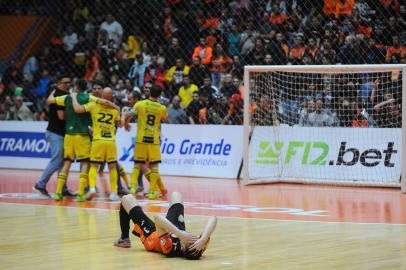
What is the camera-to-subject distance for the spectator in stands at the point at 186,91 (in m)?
21.7

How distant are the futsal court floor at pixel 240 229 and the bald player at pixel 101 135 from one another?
0.57m

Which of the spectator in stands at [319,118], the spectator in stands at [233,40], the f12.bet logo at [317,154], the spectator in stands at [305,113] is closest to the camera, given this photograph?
the f12.bet logo at [317,154]

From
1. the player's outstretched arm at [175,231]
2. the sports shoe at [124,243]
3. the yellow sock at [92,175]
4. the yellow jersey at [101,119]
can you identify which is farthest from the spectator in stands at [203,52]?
the player's outstretched arm at [175,231]

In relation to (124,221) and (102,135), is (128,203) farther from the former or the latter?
(102,135)

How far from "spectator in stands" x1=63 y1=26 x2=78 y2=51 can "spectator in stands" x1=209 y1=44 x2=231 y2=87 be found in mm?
6402

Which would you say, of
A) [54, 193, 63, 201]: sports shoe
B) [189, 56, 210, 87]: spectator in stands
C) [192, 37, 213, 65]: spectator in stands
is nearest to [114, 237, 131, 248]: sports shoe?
[54, 193, 63, 201]: sports shoe

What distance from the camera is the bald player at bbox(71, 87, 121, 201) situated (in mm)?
14305

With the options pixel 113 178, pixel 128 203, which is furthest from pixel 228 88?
pixel 128 203

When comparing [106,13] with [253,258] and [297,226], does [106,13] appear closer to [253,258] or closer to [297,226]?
[297,226]

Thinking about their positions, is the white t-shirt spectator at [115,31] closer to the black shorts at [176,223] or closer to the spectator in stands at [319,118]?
the spectator in stands at [319,118]

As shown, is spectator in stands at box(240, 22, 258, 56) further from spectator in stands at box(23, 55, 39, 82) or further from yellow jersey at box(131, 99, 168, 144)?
spectator in stands at box(23, 55, 39, 82)

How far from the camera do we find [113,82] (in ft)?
78.0

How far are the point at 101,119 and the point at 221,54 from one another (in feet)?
26.9

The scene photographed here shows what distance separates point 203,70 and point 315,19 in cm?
344
